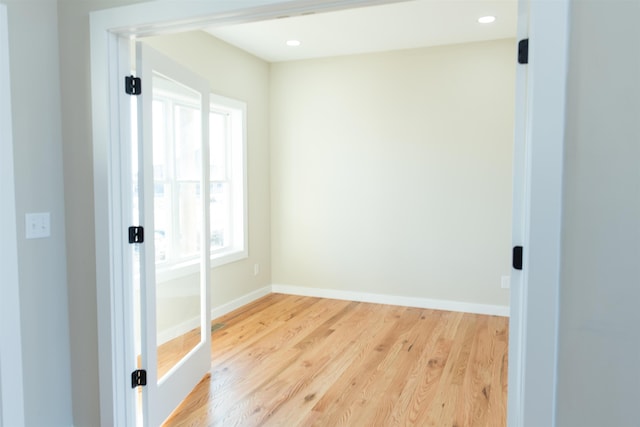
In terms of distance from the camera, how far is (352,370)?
10.8ft

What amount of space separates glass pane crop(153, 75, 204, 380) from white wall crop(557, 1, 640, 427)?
→ 2.00 metres

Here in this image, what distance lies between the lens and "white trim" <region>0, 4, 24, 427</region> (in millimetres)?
2000

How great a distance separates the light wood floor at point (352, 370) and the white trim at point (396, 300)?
13 cm

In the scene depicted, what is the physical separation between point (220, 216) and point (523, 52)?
374 centimetres

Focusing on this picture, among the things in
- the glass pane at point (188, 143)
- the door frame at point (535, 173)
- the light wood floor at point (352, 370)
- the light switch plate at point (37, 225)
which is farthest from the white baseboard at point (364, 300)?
the door frame at point (535, 173)

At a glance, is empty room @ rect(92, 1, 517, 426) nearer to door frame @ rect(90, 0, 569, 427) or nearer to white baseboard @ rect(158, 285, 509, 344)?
white baseboard @ rect(158, 285, 509, 344)

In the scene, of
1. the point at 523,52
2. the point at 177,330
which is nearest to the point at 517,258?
the point at 523,52

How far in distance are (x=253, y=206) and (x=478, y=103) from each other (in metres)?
2.63

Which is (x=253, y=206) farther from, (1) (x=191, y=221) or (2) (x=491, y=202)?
(2) (x=491, y=202)

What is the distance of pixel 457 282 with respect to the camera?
477cm

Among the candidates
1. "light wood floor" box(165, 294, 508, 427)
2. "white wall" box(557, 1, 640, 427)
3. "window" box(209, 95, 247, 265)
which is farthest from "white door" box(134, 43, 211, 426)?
"white wall" box(557, 1, 640, 427)

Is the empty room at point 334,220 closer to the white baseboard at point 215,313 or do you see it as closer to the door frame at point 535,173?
the white baseboard at point 215,313

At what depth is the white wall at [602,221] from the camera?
1392 mm

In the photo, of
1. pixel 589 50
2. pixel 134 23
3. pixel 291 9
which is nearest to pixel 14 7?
pixel 134 23
